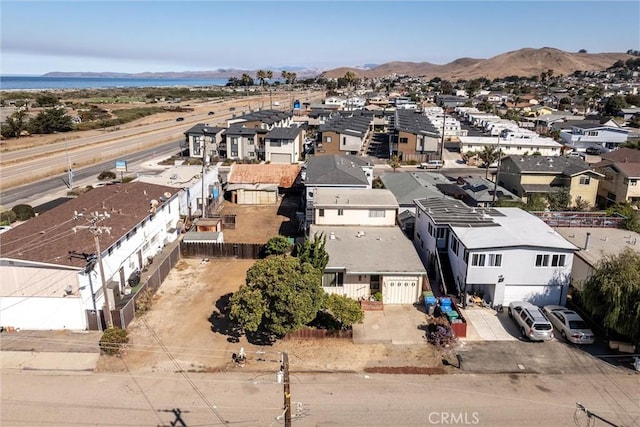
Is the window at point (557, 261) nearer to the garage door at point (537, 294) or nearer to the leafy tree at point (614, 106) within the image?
the garage door at point (537, 294)

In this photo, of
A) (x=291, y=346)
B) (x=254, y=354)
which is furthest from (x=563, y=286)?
(x=254, y=354)

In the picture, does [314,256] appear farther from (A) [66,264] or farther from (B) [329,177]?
(B) [329,177]

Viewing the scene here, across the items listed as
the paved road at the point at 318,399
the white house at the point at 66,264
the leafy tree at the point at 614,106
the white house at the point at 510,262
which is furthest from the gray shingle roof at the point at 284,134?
the leafy tree at the point at 614,106

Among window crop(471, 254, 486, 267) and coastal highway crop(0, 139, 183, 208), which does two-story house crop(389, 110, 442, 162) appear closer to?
coastal highway crop(0, 139, 183, 208)

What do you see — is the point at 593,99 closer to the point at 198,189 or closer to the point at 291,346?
the point at 198,189

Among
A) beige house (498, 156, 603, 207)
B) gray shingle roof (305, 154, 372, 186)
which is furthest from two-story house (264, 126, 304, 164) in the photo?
beige house (498, 156, 603, 207)

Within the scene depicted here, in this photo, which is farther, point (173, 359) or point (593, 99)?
point (593, 99)
